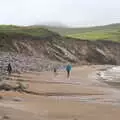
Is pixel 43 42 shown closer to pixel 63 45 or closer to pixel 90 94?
pixel 63 45

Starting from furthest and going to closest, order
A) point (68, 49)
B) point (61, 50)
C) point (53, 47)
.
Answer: point (68, 49)
point (61, 50)
point (53, 47)

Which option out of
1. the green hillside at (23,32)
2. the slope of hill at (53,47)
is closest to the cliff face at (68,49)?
the slope of hill at (53,47)

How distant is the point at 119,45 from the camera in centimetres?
10106

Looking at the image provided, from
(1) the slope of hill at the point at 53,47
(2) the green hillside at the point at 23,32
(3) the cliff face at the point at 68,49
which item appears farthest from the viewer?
(2) the green hillside at the point at 23,32

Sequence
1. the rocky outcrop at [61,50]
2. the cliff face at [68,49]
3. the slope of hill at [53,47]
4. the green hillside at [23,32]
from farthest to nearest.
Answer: the green hillside at [23,32]
the cliff face at [68,49]
the slope of hill at [53,47]
the rocky outcrop at [61,50]

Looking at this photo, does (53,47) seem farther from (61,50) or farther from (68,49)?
(68,49)

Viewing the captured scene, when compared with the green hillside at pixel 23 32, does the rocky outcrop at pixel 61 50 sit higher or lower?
lower

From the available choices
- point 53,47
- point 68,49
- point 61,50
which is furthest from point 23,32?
point 68,49

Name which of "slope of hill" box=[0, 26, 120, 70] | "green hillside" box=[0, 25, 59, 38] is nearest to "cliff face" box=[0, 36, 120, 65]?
"slope of hill" box=[0, 26, 120, 70]

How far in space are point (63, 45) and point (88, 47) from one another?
9.70 m

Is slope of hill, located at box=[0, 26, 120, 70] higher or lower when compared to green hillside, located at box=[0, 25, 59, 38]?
lower

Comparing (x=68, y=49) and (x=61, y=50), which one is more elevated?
(x=61, y=50)

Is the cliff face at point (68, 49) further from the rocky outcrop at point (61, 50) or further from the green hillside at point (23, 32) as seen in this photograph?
the green hillside at point (23, 32)

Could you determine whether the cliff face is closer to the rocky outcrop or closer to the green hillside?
the rocky outcrop
